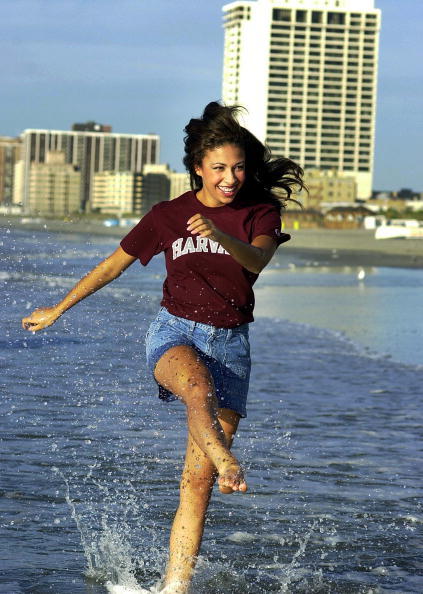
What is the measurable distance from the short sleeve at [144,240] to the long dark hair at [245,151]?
268mm

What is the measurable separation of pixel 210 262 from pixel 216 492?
7.03 ft

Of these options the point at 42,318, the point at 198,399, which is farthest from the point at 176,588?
the point at 42,318

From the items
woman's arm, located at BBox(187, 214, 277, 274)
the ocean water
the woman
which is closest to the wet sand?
the ocean water

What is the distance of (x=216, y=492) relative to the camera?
604cm

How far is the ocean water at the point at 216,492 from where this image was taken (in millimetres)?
4750

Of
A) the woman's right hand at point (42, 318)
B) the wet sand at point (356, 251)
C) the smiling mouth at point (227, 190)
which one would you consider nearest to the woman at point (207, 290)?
the smiling mouth at point (227, 190)

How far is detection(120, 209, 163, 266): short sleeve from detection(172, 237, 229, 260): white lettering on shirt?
151 millimetres

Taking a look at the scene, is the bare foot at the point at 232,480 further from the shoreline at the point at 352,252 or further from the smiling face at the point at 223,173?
the shoreline at the point at 352,252

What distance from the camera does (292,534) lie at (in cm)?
531

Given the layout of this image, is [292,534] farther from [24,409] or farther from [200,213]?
[24,409]

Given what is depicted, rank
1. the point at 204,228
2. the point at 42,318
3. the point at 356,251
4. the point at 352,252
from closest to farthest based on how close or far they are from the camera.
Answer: the point at 204,228
the point at 42,318
the point at 352,252
the point at 356,251

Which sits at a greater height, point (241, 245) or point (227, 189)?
point (227, 189)

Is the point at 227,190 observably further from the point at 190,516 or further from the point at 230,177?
the point at 190,516

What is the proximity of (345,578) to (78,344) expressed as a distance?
686cm
